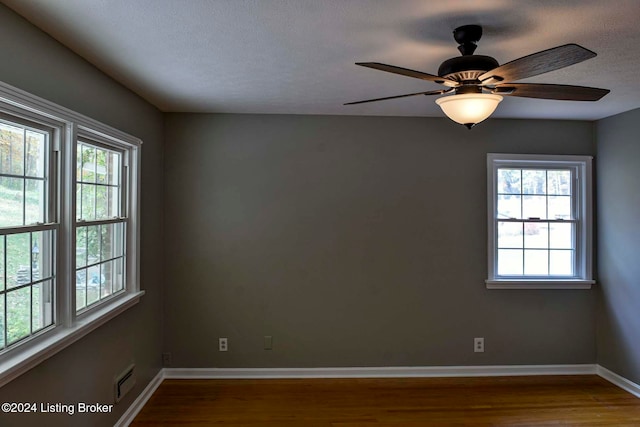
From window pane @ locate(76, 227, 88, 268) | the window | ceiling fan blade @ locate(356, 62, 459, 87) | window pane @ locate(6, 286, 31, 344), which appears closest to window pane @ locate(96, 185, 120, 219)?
window pane @ locate(76, 227, 88, 268)

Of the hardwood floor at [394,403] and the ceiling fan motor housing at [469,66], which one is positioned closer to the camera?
the ceiling fan motor housing at [469,66]

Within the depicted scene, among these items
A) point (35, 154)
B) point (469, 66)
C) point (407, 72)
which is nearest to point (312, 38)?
point (407, 72)

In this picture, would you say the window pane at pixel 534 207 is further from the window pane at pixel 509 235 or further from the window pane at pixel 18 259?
the window pane at pixel 18 259

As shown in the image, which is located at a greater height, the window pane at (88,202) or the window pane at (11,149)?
the window pane at (11,149)

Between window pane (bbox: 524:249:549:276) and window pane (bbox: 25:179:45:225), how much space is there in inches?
156

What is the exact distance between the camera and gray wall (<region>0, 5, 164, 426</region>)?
184 centimetres

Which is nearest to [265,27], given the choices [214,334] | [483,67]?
[483,67]

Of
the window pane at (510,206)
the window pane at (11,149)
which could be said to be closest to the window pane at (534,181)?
the window pane at (510,206)

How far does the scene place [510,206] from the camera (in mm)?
3971

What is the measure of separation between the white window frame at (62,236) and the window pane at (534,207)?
11.9 feet

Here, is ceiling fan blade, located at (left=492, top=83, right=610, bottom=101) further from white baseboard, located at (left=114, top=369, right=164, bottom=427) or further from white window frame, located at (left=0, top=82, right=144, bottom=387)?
white baseboard, located at (left=114, top=369, right=164, bottom=427)

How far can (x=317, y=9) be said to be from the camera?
177 centimetres

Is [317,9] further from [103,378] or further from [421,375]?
[421,375]

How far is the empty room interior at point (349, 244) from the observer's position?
2832 millimetres
